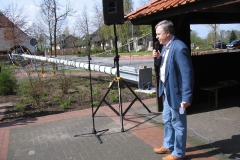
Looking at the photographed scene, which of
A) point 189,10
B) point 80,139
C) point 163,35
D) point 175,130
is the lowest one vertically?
point 80,139

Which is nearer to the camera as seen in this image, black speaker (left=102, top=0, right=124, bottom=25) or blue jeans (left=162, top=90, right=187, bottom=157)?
blue jeans (left=162, top=90, right=187, bottom=157)

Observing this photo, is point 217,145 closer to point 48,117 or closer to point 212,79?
point 212,79

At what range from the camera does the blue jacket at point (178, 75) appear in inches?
123

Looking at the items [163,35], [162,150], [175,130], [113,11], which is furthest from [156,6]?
[162,150]

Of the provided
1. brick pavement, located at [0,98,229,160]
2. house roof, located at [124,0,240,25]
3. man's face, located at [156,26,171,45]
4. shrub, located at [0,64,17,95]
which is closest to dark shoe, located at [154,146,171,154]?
brick pavement, located at [0,98,229,160]

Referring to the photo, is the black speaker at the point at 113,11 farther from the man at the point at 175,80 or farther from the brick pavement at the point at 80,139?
the brick pavement at the point at 80,139

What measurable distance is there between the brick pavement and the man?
0.57 metres

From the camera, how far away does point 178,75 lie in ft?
10.8

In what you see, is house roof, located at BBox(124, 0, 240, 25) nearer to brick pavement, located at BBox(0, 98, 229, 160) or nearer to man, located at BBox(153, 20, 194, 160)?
man, located at BBox(153, 20, 194, 160)

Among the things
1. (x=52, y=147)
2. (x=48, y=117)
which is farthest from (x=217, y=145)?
(x=48, y=117)

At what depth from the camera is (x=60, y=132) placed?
206 inches

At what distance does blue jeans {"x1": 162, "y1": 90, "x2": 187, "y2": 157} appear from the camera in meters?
3.39

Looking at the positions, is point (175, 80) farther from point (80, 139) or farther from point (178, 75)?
point (80, 139)

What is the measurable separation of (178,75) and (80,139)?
246cm
